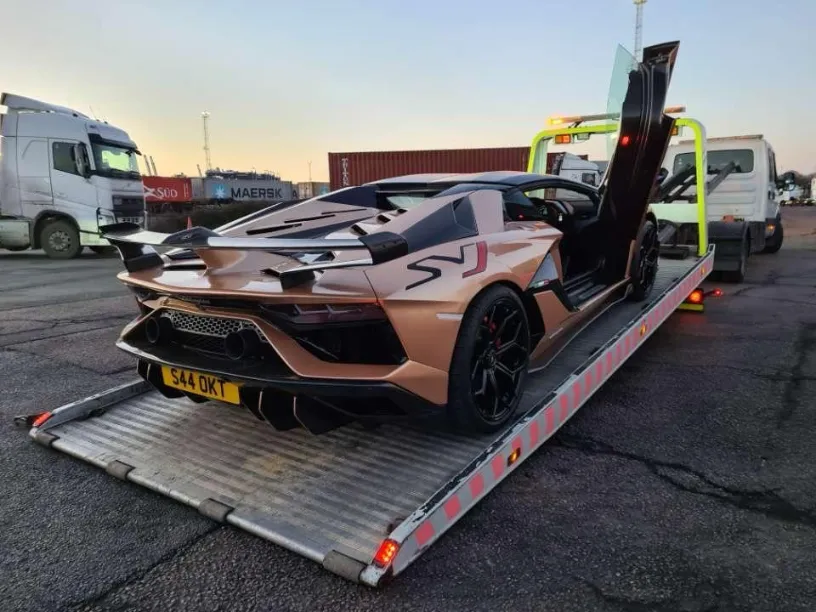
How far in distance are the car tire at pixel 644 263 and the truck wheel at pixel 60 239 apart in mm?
13309

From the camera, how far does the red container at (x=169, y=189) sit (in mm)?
30500

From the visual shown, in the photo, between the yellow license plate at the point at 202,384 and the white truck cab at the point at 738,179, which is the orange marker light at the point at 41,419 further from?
the white truck cab at the point at 738,179

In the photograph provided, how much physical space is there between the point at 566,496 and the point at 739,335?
3.91 m

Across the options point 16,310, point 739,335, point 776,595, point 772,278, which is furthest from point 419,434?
point 772,278

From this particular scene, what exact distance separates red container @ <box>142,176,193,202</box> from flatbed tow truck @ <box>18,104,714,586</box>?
1168 inches

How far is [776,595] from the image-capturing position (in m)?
1.99

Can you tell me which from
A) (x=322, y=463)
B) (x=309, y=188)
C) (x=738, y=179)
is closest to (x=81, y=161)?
(x=322, y=463)

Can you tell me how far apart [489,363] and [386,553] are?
3.67 ft

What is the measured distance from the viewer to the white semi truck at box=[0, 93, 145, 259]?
13.1 m

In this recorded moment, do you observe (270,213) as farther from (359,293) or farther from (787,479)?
(787,479)

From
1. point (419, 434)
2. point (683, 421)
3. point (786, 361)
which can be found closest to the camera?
point (419, 434)

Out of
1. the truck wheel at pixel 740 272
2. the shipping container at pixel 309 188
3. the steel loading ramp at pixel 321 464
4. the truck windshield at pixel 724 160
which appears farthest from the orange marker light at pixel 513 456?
the shipping container at pixel 309 188

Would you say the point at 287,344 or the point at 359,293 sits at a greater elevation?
the point at 359,293

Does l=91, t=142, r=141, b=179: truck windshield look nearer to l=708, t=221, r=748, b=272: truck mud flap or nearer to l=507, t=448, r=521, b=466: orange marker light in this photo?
l=708, t=221, r=748, b=272: truck mud flap
